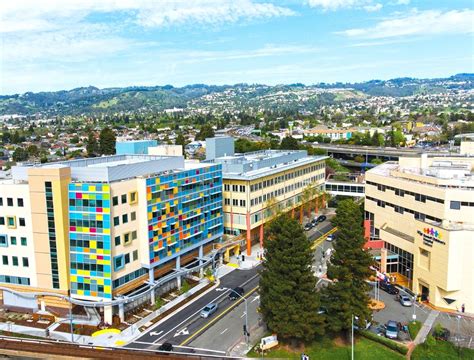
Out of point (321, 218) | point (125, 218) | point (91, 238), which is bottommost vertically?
point (321, 218)

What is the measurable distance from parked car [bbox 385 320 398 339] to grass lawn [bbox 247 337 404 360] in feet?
5.23

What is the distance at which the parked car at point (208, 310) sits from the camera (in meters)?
48.8

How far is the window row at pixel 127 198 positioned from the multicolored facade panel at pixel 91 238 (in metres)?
1.46

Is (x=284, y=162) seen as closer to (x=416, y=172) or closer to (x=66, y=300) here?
(x=416, y=172)

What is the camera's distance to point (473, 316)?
157 feet

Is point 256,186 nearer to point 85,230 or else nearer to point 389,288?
point 389,288

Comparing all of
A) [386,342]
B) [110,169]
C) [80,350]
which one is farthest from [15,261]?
[386,342]

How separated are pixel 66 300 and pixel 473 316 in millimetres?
42705

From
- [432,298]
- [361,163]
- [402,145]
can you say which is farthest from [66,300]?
[402,145]

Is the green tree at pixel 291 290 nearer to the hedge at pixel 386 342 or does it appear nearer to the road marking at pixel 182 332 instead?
the hedge at pixel 386 342

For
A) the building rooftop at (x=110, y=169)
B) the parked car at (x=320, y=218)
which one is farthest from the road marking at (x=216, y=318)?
the parked car at (x=320, y=218)

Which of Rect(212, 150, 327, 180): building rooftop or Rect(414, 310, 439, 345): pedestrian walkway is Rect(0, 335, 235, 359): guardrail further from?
Rect(212, 150, 327, 180): building rooftop

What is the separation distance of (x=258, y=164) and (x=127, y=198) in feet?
101

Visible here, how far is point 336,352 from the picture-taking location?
4188cm
